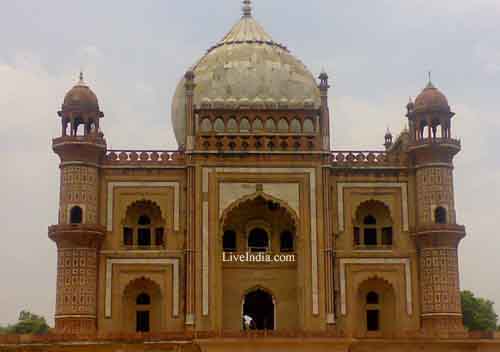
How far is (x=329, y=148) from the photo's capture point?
106ft

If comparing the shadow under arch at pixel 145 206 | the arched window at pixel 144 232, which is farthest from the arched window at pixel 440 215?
the arched window at pixel 144 232

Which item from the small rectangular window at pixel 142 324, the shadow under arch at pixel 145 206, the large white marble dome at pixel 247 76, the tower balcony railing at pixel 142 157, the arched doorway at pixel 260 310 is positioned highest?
the large white marble dome at pixel 247 76

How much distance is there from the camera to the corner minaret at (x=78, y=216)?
101 ft

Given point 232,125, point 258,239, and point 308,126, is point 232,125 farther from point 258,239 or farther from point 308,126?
point 258,239

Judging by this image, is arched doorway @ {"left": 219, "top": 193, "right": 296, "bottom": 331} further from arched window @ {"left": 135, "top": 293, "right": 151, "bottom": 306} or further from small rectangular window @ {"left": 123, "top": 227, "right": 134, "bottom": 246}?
small rectangular window @ {"left": 123, "top": 227, "right": 134, "bottom": 246}

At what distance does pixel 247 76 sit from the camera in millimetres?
35688

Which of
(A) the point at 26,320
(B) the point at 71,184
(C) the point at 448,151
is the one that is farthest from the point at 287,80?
(A) the point at 26,320

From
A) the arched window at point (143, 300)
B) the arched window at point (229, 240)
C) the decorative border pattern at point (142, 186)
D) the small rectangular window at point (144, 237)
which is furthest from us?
the arched window at point (229, 240)

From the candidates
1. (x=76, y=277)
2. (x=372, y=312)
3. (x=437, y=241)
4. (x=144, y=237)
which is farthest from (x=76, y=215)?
(x=437, y=241)

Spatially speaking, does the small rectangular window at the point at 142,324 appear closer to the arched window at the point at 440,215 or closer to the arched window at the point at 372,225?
the arched window at the point at 372,225

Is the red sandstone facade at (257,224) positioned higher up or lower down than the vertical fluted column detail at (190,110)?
lower down

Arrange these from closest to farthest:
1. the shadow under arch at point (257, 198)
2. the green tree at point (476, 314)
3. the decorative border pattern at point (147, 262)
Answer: the decorative border pattern at point (147, 262)
the shadow under arch at point (257, 198)
the green tree at point (476, 314)

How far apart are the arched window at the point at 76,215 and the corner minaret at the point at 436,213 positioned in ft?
37.0

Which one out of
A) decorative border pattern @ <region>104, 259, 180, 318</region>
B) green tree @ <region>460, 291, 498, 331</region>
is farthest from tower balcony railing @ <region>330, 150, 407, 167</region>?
green tree @ <region>460, 291, 498, 331</region>
